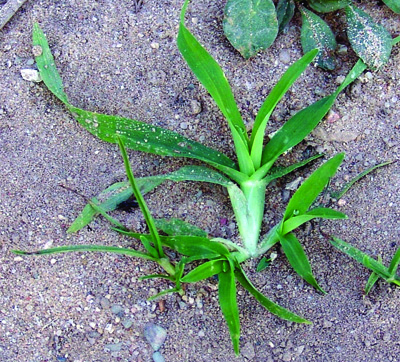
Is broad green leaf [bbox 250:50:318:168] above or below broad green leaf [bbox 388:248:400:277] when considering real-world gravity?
above

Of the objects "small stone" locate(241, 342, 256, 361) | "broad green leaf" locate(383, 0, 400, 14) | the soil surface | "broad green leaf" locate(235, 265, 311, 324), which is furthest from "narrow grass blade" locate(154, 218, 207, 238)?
"broad green leaf" locate(383, 0, 400, 14)

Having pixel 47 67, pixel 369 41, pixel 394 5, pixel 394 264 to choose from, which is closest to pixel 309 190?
pixel 394 264

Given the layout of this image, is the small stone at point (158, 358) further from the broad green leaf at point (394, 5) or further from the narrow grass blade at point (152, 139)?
the broad green leaf at point (394, 5)

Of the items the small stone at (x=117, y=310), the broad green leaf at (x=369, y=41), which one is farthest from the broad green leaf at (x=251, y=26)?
the small stone at (x=117, y=310)

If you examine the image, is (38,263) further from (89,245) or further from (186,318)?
(186,318)

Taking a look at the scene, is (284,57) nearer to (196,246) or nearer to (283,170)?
(283,170)

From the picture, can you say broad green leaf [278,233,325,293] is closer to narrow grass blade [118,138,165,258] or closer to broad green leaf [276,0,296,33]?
narrow grass blade [118,138,165,258]
